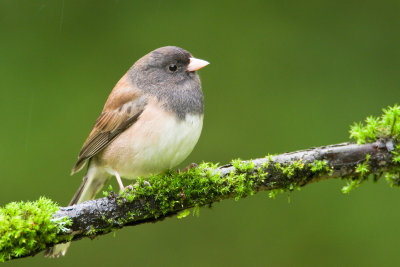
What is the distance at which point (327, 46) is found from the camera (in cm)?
443

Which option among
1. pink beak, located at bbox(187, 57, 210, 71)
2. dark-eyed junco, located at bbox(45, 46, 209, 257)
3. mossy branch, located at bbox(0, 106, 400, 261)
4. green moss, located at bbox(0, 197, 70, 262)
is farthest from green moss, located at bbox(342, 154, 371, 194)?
green moss, located at bbox(0, 197, 70, 262)

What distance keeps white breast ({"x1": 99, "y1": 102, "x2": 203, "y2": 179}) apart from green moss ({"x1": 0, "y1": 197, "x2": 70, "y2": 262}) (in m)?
0.61

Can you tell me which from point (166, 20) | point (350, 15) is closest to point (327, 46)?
point (350, 15)

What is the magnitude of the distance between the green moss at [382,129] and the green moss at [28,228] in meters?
1.34

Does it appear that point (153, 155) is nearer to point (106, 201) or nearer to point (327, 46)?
point (106, 201)

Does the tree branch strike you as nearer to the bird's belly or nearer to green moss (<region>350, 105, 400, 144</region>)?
green moss (<region>350, 105, 400, 144</region>)

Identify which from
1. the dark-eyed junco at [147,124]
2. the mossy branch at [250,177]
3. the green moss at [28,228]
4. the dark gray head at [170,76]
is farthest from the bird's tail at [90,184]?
the green moss at [28,228]

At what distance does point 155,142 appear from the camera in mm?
2568

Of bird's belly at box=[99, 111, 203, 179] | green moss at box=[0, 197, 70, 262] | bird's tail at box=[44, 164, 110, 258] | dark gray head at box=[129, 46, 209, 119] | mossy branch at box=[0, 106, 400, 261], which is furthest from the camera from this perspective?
bird's tail at box=[44, 164, 110, 258]

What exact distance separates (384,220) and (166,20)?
2.39 m

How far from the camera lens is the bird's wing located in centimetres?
276

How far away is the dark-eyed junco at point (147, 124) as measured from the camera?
2596 mm

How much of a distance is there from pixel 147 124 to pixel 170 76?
0.38 m

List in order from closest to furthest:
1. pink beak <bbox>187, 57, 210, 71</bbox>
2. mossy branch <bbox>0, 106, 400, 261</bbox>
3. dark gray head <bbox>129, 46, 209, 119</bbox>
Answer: mossy branch <bbox>0, 106, 400, 261</bbox> < dark gray head <bbox>129, 46, 209, 119</bbox> < pink beak <bbox>187, 57, 210, 71</bbox>
